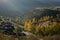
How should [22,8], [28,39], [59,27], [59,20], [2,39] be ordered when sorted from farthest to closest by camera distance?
[22,8]
[59,20]
[59,27]
[28,39]
[2,39]

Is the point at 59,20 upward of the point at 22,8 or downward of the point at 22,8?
downward

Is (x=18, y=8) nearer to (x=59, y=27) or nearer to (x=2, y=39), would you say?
(x=59, y=27)

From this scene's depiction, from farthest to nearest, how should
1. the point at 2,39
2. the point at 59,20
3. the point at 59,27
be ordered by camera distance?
1. the point at 59,20
2. the point at 59,27
3. the point at 2,39

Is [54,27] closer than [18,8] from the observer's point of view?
Yes

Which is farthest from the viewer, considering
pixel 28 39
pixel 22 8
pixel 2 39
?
pixel 22 8

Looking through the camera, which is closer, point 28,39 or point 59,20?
point 28,39

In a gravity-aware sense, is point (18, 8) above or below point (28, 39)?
above

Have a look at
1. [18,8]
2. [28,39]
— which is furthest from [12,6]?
[28,39]

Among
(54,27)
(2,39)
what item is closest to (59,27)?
(54,27)

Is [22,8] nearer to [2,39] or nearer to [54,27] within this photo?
[54,27]
